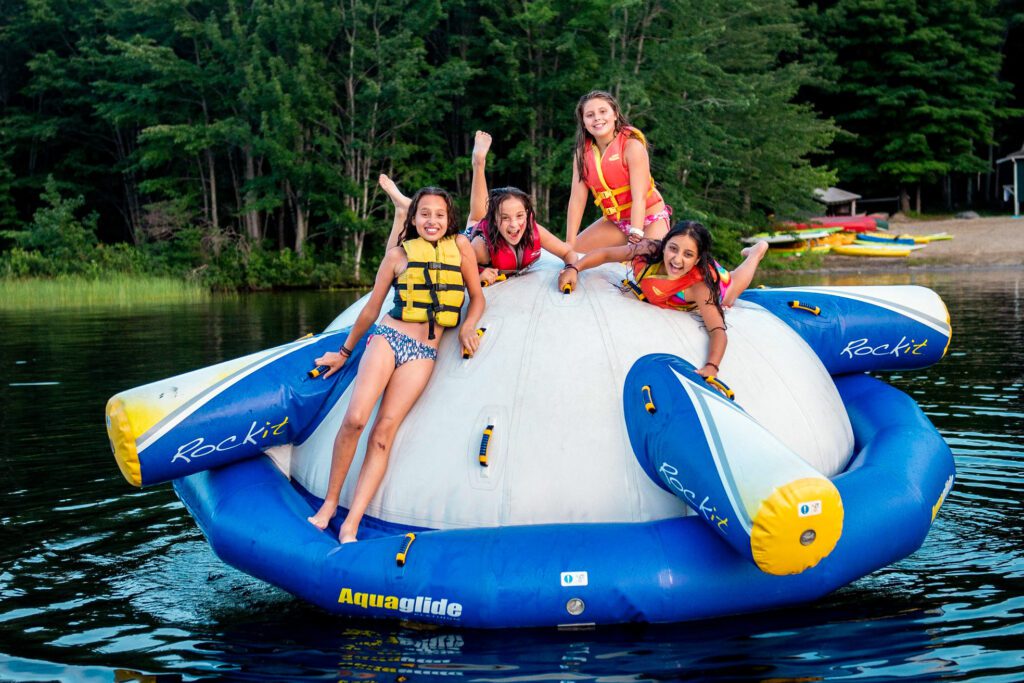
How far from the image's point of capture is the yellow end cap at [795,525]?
4.74 metres

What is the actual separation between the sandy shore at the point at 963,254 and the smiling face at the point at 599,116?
26.1m

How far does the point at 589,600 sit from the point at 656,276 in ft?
6.37

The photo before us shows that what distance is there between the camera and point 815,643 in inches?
198

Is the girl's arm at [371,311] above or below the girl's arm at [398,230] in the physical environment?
below

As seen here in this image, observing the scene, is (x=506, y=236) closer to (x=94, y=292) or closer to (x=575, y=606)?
(x=575, y=606)

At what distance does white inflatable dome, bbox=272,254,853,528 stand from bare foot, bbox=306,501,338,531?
0.14 meters

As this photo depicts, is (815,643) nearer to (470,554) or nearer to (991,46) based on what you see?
(470,554)

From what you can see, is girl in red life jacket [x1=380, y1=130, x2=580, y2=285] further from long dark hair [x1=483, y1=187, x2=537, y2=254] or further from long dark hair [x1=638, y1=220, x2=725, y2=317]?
long dark hair [x1=638, y1=220, x2=725, y2=317]

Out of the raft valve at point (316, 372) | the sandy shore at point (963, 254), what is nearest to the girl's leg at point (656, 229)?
the raft valve at point (316, 372)

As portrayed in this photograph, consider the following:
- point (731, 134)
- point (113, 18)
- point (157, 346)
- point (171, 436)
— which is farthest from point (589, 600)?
point (113, 18)

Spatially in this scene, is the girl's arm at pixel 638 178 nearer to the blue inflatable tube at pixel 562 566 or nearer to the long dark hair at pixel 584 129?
the long dark hair at pixel 584 129

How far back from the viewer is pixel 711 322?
6.13m

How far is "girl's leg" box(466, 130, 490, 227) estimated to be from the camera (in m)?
6.62

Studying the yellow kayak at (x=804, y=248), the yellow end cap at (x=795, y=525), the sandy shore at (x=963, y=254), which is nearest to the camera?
the yellow end cap at (x=795, y=525)
